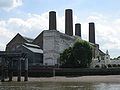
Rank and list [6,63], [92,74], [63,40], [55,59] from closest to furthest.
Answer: [6,63], [92,74], [55,59], [63,40]

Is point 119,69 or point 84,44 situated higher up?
point 84,44

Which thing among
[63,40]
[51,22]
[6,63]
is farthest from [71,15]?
[6,63]

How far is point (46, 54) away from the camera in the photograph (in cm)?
9000

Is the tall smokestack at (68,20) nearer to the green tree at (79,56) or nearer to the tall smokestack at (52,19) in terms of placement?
the tall smokestack at (52,19)

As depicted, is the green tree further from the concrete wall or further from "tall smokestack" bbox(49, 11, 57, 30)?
"tall smokestack" bbox(49, 11, 57, 30)

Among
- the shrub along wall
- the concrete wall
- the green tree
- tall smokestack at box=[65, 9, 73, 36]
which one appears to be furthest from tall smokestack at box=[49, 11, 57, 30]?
the shrub along wall

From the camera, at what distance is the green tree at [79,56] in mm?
79938

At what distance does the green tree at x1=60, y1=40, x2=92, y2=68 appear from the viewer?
7994 centimetres

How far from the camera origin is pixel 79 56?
263ft

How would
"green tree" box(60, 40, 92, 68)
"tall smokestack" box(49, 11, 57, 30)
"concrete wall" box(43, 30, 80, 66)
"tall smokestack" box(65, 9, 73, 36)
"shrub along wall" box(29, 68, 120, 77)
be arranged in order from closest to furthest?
"shrub along wall" box(29, 68, 120, 77), "green tree" box(60, 40, 92, 68), "concrete wall" box(43, 30, 80, 66), "tall smokestack" box(49, 11, 57, 30), "tall smokestack" box(65, 9, 73, 36)

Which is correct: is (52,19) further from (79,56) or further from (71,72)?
(71,72)

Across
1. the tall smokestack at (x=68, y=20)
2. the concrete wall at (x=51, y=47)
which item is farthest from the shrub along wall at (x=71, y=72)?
the tall smokestack at (x=68, y=20)

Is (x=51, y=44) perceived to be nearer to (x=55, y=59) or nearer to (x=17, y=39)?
(x=55, y=59)

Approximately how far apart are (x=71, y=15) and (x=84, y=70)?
136ft
